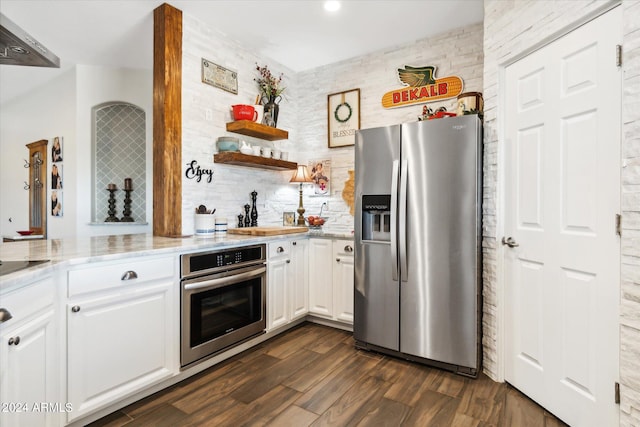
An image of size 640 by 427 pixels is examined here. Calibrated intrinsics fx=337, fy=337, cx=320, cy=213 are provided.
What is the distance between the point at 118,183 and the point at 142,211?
48 centimetres

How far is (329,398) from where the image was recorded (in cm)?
205

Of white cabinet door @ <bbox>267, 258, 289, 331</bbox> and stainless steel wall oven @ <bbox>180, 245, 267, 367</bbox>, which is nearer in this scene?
stainless steel wall oven @ <bbox>180, 245, 267, 367</bbox>

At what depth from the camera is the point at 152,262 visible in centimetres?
197

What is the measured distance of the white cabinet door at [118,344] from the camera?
1.67 meters

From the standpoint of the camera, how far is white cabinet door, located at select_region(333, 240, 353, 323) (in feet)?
10.0

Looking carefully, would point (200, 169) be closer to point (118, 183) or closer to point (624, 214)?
point (118, 183)

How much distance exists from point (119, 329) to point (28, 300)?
54cm

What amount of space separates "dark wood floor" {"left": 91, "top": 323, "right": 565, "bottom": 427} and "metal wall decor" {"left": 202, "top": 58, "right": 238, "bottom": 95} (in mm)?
2393

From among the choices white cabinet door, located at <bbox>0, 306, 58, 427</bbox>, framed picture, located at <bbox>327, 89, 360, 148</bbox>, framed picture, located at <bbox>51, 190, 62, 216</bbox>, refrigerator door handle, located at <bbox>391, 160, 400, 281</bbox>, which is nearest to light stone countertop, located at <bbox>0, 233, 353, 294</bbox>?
white cabinet door, located at <bbox>0, 306, 58, 427</bbox>

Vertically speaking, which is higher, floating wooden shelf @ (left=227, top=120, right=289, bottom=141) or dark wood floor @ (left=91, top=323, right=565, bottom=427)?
floating wooden shelf @ (left=227, top=120, right=289, bottom=141)

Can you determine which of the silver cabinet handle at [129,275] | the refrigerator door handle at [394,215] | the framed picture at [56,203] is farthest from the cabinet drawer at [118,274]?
the framed picture at [56,203]

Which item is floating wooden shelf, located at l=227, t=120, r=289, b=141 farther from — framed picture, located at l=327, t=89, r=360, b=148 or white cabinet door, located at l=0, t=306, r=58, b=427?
white cabinet door, located at l=0, t=306, r=58, b=427

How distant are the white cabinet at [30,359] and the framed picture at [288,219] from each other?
250cm

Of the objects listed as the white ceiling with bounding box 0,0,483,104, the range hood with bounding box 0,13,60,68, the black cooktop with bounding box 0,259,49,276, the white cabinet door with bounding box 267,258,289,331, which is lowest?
the white cabinet door with bounding box 267,258,289,331
